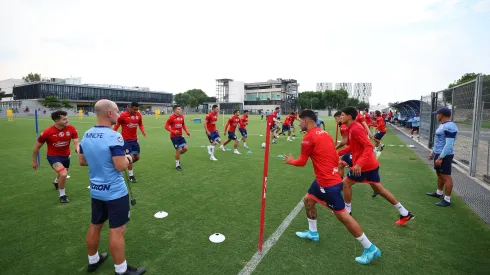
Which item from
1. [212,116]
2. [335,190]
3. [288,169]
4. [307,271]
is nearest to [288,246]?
[307,271]

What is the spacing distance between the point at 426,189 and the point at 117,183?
7.68 metres

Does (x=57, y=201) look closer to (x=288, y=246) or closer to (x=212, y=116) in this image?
(x=288, y=246)

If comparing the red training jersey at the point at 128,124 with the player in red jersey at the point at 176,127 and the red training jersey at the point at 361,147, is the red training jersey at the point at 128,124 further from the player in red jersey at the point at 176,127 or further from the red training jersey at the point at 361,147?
the red training jersey at the point at 361,147

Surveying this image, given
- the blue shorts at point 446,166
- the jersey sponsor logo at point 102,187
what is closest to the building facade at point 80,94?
the jersey sponsor logo at point 102,187

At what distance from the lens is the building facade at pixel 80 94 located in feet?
253

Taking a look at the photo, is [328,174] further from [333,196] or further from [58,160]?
[58,160]

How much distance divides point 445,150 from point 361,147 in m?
2.48

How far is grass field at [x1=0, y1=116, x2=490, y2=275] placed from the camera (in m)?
3.52

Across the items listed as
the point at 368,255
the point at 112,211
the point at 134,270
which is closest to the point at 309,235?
the point at 368,255

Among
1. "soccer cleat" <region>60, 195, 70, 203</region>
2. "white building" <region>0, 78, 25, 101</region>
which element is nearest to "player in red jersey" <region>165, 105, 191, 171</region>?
"soccer cleat" <region>60, 195, 70, 203</region>

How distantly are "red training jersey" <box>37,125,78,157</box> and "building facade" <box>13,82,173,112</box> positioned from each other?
9022 cm

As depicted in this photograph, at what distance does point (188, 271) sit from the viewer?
334 cm

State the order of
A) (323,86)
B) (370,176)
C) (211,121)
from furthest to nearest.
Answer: (323,86)
(211,121)
(370,176)

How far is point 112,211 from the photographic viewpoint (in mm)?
3008
